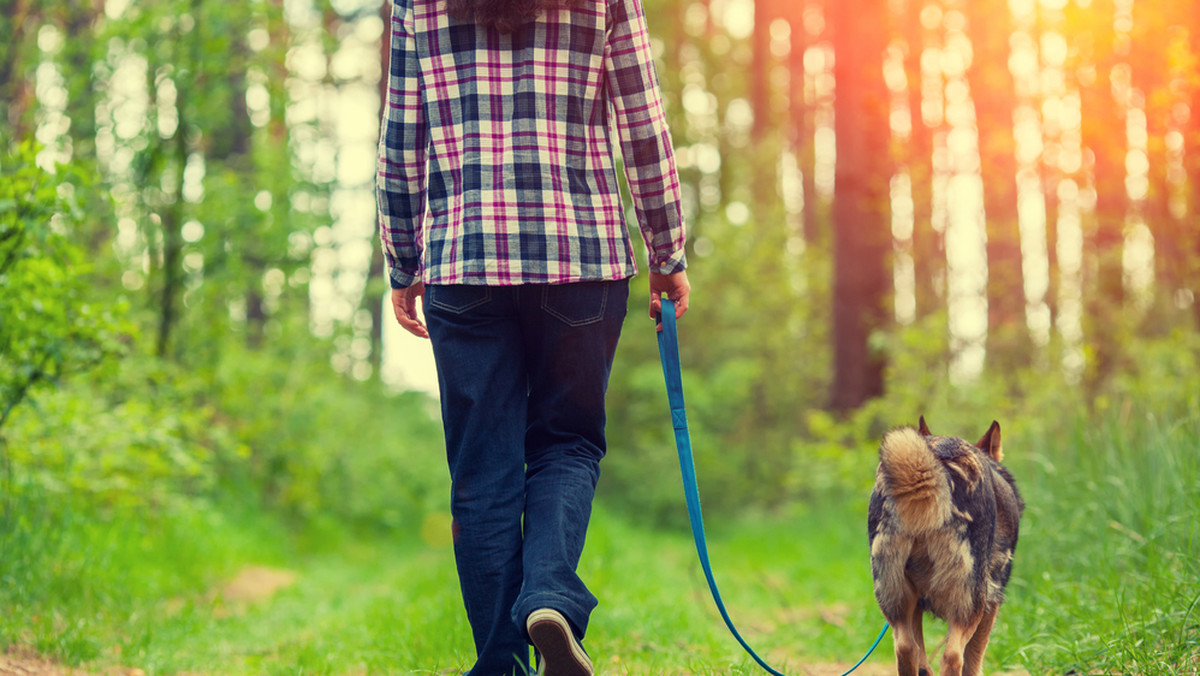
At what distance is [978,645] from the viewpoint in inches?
112

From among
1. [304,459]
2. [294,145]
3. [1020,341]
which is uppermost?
[294,145]

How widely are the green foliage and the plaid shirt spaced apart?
210 cm

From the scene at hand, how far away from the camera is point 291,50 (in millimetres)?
9008

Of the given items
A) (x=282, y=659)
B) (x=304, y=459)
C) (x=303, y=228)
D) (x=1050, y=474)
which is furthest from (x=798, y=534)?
(x=282, y=659)

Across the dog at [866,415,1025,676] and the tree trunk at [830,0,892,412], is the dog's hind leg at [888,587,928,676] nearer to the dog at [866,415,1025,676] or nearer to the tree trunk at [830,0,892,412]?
the dog at [866,415,1025,676]

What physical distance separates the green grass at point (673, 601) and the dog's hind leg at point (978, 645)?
44 cm

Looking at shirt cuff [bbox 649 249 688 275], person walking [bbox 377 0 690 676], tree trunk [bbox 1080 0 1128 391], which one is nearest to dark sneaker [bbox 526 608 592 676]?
person walking [bbox 377 0 690 676]

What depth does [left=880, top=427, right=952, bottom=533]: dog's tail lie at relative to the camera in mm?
2438

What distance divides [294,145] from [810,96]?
14.7 meters

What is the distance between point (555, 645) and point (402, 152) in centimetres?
141

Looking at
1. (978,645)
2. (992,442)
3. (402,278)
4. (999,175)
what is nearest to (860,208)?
(999,175)

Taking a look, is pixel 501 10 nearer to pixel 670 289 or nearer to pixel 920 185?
pixel 670 289

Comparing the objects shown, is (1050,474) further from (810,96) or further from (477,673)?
(810,96)

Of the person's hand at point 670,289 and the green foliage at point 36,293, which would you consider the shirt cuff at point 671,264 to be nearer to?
the person's hand at point 670,289
